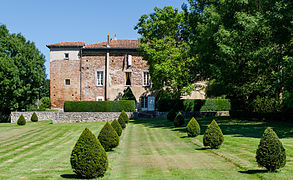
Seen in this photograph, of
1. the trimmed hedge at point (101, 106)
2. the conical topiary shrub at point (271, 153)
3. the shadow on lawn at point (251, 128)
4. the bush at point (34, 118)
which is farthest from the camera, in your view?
the bush at point (34, 118)

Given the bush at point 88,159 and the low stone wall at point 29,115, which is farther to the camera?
the low stone wall at point 29,115

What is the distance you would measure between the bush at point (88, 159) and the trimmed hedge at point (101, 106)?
2874cm

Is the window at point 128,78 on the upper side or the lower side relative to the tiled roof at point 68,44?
lower

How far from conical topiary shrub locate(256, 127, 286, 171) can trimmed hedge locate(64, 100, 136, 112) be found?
1151 inches

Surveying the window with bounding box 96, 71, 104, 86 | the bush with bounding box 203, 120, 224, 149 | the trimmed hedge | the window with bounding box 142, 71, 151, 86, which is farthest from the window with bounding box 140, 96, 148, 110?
the bush with bounding box 203, 120, 224, 149

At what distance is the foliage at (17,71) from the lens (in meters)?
41.1

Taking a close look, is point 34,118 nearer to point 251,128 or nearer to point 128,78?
point 128,78

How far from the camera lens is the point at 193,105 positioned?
127 feet

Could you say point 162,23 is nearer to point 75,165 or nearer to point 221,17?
point 221,17

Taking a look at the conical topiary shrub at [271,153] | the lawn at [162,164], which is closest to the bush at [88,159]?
the lawn at [162,164]

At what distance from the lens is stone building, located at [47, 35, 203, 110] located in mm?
44000

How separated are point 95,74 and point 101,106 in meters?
8.05

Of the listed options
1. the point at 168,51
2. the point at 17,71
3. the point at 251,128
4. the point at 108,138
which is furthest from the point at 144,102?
the point at 108,138

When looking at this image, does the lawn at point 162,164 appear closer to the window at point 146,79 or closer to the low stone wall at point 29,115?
the low stone wall at point 29,115
